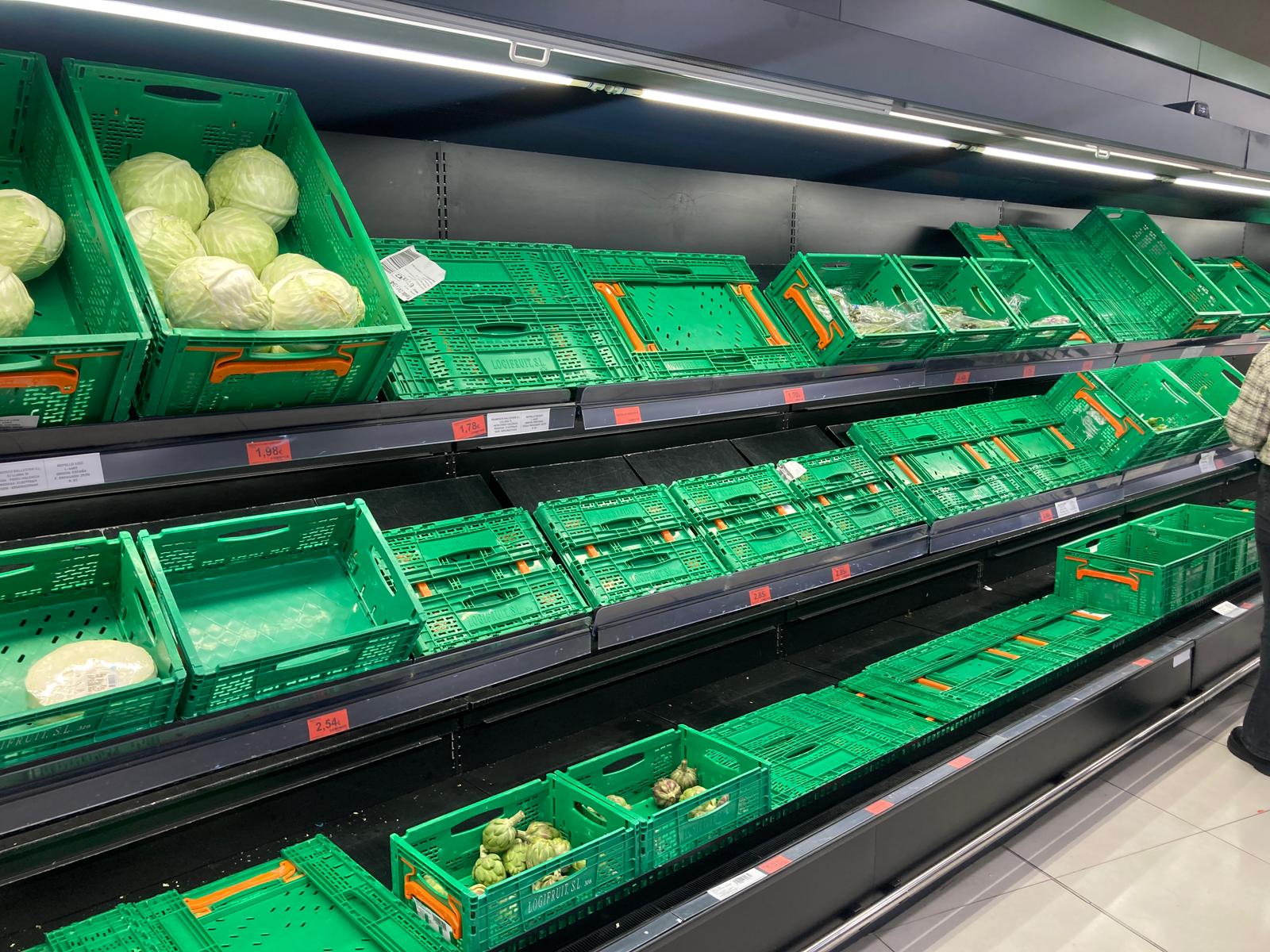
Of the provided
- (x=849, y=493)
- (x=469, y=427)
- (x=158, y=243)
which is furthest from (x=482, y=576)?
(x=849, y=493)

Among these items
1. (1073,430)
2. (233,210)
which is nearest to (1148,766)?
(1073,430)

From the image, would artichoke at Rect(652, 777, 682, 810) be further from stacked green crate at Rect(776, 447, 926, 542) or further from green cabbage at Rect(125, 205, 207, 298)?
green cabbage at Rect(125, 205, 207, 298)

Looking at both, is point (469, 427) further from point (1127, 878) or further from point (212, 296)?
point (1127, 878)

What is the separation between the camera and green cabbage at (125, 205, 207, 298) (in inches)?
66.6

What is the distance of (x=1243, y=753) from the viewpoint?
360cm

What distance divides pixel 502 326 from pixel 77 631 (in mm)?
1146

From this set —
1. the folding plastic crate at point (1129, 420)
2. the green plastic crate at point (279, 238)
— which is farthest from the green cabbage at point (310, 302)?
the folding plastic crate at point (1129, 420)

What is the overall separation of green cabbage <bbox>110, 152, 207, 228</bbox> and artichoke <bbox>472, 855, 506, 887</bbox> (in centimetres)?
140

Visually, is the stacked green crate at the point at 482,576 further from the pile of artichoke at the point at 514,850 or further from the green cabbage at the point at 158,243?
the green cabbage at the point at 158,243

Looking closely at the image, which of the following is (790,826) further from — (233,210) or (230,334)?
(233,210)

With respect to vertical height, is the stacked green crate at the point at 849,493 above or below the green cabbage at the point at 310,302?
below

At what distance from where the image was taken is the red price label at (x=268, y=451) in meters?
1.67

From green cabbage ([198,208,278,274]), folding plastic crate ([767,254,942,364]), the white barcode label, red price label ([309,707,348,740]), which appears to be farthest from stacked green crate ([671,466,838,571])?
green cabbage ([198,208,278,274])

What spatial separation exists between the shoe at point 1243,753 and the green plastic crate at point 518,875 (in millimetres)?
2866
